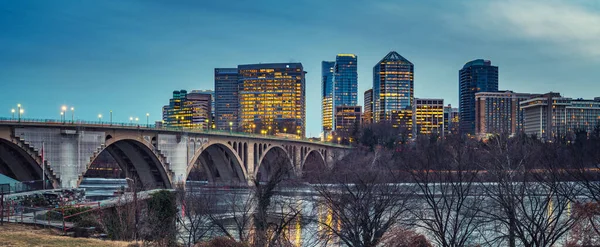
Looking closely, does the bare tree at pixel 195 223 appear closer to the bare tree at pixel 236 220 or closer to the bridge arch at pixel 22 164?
the bare tree at pixel 236 220

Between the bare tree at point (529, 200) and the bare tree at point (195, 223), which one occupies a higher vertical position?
the bare tree at point (529, 200)

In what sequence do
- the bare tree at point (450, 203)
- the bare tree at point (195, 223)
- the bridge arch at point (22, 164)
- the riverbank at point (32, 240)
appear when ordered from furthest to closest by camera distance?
1. the bridge arch at point (22, 164)
2. the bare tree at point (195, 223)
3. the bare tree at point (450, 203)
4. the riverbank at point (32, 240)

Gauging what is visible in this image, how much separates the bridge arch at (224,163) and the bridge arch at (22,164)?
3056 centimetres

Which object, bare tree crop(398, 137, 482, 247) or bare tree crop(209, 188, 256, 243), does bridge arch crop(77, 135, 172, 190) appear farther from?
bare tree crop(398, 137, 482, 247)

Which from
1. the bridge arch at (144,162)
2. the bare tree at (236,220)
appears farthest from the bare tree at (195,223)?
the bridge arch at (144,162)

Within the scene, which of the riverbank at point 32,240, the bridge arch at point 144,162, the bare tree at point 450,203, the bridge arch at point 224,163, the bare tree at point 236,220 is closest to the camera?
the riverbank at point 32,240

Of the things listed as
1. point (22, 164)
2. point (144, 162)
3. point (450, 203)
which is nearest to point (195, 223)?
point (22, 164)

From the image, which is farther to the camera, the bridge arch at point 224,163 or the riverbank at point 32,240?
the bridge arch at point 224,163

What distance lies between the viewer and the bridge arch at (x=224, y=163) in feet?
260

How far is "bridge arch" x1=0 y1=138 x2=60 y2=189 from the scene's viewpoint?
4691cm

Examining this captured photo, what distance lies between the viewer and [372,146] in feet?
417

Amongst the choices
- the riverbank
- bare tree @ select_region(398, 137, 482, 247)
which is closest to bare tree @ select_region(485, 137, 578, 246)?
bare tree @ select_region(398, 137, 482, 247)

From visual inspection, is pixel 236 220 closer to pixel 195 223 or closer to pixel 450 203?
pixel 195 223

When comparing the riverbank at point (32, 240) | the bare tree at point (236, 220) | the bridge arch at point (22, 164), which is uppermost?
the bridge arch at point (22, 164)
